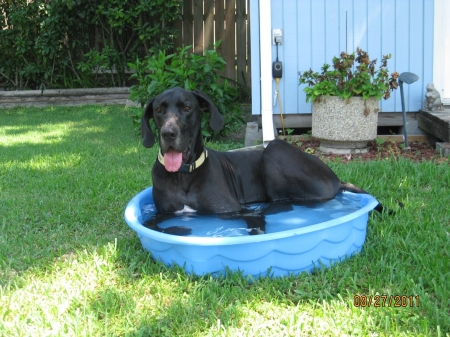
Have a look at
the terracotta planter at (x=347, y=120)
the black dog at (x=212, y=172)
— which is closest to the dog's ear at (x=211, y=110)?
the black dog at (x=212, y=172)

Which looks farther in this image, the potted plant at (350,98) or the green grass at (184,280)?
the potted plant at (350,98)

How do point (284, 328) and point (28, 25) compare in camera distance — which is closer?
point (284, 328)

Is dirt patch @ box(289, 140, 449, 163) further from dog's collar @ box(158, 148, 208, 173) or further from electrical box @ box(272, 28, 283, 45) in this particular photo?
dog's collar @ box(158, 148, 208, 173)

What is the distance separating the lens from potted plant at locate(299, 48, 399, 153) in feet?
20.1

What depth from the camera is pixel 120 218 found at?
4.38m

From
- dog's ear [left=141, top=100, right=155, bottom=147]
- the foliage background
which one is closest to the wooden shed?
dog's ear [left=141, top=100, right=155, bottom=147]

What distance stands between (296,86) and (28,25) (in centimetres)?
737

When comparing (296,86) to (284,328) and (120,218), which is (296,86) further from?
(284,328)

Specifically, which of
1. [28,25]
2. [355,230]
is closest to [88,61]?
[28,25]

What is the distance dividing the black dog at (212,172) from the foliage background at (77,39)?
7.60m

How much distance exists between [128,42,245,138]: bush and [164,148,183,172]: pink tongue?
11.0 feet
